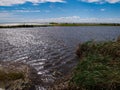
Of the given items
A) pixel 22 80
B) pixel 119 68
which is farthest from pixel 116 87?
pixel 22 80

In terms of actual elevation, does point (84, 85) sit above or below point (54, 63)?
above

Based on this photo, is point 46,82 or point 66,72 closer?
point 46,82

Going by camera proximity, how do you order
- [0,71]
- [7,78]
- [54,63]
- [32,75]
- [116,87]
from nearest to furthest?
[116,87]
[7,78]
[0,71]
[32,75]
[54,63]

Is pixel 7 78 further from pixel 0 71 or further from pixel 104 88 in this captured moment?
pixel 104 88

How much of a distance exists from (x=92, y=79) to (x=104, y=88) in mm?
735

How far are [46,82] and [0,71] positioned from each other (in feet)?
10.9

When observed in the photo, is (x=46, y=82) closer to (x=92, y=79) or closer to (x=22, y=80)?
(x=22, y=80)

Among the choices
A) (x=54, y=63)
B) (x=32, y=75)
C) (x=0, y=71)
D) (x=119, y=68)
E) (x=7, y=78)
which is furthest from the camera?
(x=54, y=63)

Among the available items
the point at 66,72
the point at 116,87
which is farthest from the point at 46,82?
the point at 116,87

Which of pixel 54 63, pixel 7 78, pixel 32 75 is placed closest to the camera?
pixel 7 78

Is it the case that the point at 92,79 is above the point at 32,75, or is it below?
above

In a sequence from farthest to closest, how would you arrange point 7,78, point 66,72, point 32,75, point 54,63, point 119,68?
point 54,63
point 66,72
point 32,75
point 7,78
point 119,68

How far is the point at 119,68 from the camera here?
11.5 meters

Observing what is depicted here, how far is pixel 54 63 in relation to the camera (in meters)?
19.8
